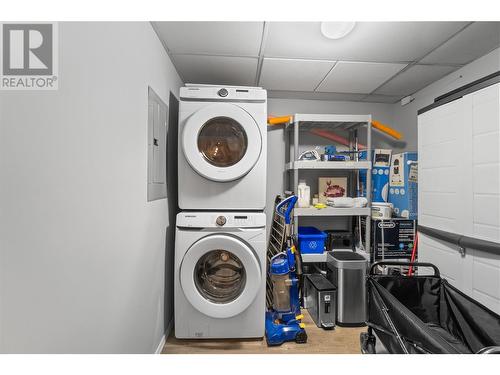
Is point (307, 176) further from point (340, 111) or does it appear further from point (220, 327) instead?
point (220, 327)

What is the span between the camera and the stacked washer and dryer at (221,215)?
171 cm

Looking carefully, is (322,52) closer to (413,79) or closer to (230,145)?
(230,145)

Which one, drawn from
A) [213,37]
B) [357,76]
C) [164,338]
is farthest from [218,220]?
[357,76]

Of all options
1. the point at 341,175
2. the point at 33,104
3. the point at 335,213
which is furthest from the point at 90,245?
the point at 341,175

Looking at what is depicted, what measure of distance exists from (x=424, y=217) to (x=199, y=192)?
5.74 ft

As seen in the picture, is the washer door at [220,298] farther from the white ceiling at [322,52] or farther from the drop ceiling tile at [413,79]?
the drop ceiling tile at [413,79]

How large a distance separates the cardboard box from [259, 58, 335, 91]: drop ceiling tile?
1.15 meters

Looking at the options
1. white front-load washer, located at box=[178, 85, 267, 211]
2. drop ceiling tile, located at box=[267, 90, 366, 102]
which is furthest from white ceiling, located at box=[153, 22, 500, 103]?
white front-load washer, located at box=[178, 85, 267, 211]

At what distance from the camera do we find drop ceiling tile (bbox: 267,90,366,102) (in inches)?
103

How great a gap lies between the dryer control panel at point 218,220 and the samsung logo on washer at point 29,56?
1.16m

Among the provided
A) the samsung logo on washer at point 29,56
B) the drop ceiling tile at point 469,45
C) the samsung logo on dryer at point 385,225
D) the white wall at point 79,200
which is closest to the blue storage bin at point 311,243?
the samsung logo on dryer at point 385,225

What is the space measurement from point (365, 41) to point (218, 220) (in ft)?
5.17

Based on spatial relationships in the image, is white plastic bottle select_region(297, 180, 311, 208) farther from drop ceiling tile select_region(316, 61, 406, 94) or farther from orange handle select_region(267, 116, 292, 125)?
drop ceiling tile select_region(316, 61, 406, 94)

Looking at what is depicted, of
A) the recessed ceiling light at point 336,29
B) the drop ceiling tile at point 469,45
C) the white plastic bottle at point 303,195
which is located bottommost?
the white plastic bottle at point 303,195
